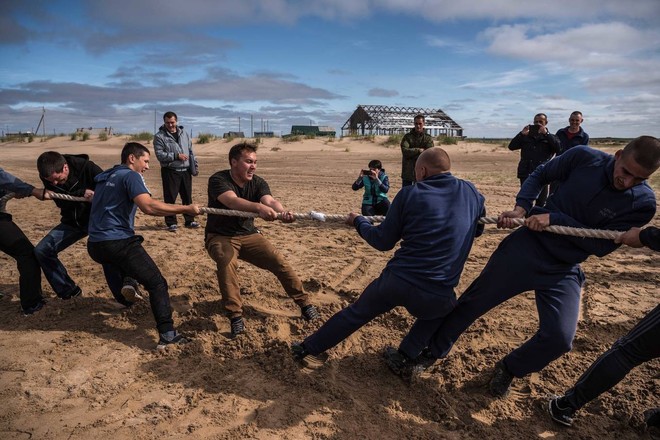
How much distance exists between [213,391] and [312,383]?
73 centimetres

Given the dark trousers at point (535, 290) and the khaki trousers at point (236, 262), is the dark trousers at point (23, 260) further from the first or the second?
the dark trousers at point (535, 290)

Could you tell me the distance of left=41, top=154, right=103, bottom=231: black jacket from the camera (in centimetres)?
459

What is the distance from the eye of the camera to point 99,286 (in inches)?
204

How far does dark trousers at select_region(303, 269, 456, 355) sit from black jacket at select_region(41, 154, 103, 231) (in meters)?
2.95

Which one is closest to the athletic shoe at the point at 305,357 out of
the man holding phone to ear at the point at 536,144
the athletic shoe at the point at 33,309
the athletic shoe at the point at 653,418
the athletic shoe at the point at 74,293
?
the athletic shoe at the point at 653,418

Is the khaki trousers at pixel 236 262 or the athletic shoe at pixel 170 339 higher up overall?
the khaki trousers at pixel 236 262

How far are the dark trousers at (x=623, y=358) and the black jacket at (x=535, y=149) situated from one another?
543 cm

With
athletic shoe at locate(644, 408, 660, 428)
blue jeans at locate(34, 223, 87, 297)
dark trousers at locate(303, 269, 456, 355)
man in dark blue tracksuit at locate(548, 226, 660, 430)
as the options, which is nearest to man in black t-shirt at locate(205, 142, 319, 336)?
dark trousers at locate(303, 269, 456, 355)

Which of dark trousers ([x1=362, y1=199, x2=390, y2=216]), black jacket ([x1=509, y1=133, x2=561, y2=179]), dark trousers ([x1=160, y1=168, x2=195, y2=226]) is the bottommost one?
dark trousers ([x1=362, y1=199, x2=390, y2=216])

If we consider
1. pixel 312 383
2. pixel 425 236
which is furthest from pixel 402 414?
pixel 425 236

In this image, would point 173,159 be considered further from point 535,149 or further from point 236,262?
point 535,149

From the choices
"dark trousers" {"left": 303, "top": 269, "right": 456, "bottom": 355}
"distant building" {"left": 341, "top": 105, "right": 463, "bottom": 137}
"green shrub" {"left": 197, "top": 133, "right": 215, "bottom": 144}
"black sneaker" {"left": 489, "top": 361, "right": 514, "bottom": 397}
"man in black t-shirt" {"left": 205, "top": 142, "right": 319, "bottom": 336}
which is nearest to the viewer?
"dark trousers" {"left": 303, "top": 269, "right": 456, "bottom": 355}

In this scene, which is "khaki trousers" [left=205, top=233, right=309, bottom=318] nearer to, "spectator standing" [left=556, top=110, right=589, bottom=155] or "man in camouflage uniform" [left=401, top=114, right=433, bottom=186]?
"man in camouflage uniform" [left=401, top=114, right=433, bottom=186]

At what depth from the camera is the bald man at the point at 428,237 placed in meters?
2.85
